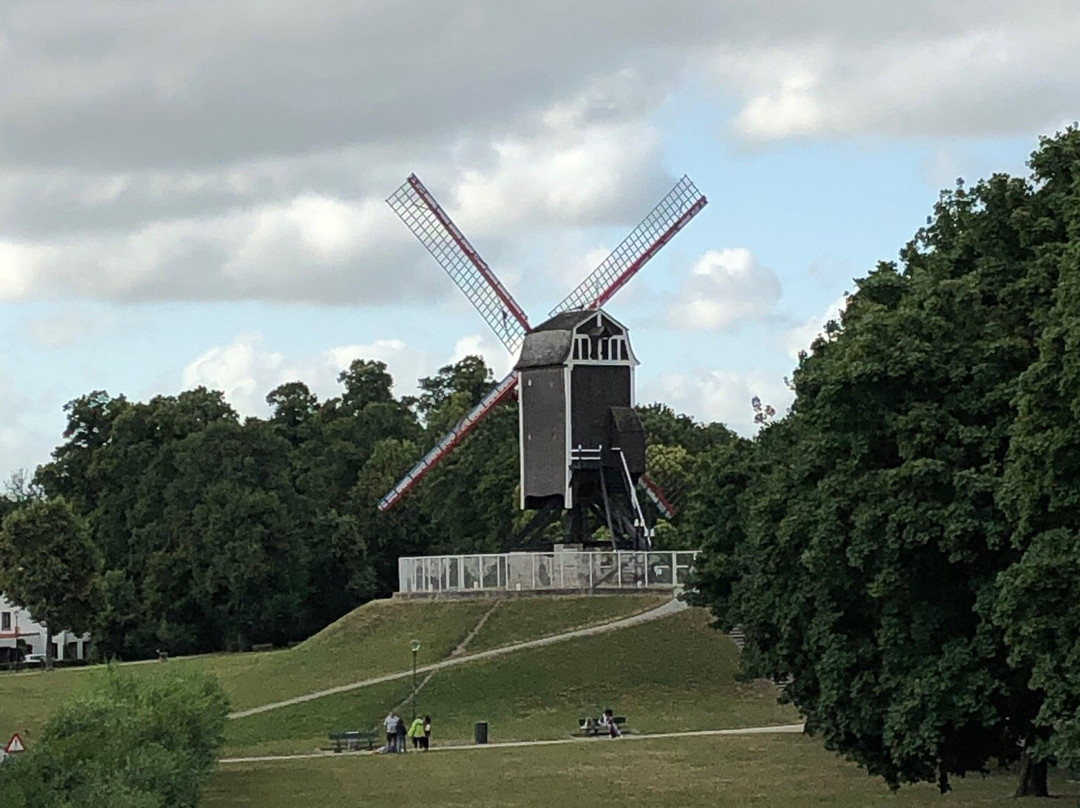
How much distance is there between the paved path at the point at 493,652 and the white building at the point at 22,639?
48974mm

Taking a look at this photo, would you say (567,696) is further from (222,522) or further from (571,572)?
(222,522)

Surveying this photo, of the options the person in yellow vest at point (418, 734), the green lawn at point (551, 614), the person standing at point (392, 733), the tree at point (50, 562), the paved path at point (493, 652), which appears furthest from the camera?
the tree at point (50, 562)

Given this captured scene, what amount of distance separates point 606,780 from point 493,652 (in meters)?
22.0

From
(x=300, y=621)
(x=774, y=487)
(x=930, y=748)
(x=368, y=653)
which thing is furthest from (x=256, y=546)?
(x=930, y=748)

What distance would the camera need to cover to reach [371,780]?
4525 centimetres

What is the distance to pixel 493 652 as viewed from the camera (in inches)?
2571

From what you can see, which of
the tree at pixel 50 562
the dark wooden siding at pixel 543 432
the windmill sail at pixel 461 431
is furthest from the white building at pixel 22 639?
the dark wooden siding at pixel 543 432

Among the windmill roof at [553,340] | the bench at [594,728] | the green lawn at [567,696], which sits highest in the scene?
the windmill roof at [553,340]

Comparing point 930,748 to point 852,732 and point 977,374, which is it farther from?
point 977,374

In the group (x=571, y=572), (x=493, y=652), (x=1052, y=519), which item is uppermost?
(x=571, y=572)

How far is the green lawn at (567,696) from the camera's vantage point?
58.3 metres

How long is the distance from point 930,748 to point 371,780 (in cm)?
1774

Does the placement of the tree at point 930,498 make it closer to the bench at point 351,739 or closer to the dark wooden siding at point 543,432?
the bench at point 351,739

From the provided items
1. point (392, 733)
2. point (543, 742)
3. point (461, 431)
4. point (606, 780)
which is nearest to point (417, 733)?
point (392, 733)
